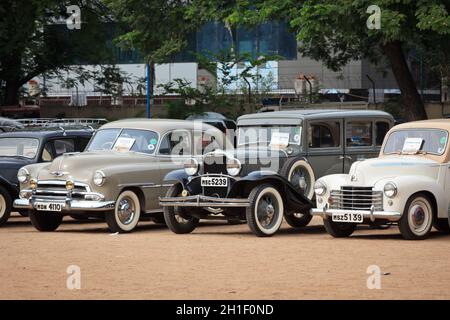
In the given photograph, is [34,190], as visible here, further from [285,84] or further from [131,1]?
[285,84]

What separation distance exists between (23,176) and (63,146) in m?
1.91

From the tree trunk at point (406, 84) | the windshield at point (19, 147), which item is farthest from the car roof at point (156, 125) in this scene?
the tree trunk at point (406, 84)

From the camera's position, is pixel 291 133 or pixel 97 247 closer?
pixel 97 247

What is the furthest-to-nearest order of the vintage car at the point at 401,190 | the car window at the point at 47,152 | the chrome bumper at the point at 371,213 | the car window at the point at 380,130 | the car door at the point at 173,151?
the car window at the point at 47,152
the car window at the point at 380,130
the car door at the point at 173,151
the vintage car at the point at 401,190
the chrome bumper at the point at 371,213

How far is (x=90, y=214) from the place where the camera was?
17.0 metres

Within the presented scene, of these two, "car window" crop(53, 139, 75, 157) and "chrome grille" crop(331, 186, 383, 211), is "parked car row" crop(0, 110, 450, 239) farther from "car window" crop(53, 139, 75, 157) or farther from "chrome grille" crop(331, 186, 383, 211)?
"car window" crop(53, 139, 75, 157)

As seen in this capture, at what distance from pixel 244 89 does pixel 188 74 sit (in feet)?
93.7

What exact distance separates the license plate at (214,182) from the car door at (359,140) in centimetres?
265

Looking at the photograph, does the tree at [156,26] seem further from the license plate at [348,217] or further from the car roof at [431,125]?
the license plate at [348,217]

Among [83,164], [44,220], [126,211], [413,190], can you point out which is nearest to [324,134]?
[413,190]

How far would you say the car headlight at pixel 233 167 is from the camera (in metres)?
16.1

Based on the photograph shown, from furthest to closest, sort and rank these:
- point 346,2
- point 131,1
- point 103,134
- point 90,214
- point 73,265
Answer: point 131,1, point 346,2, point 103,134, point 90,214, point 73,265
